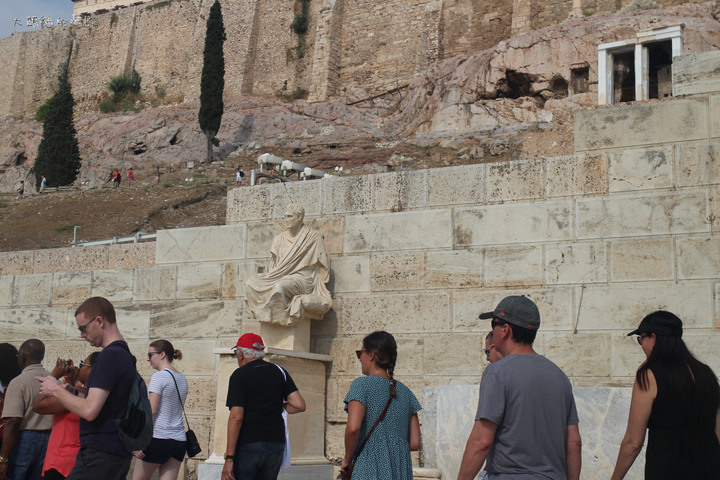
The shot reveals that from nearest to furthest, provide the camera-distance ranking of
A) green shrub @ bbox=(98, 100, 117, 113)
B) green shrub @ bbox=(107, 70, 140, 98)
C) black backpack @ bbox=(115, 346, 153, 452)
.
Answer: black backpack @ bbox=(115, 346, 153, 452), green shrub @ bbox=(98, 100, 117, 113), green shrub @ bbox=(107, 70, 140, 98)

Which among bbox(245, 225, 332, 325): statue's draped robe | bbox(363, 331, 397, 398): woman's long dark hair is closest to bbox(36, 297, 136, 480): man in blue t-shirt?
bbox(363, 331, 397, 398): woman's long dark hair

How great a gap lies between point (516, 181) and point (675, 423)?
471 centimetres

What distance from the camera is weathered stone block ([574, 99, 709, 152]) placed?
29.1 feet

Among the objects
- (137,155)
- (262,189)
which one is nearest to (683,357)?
(262,189)

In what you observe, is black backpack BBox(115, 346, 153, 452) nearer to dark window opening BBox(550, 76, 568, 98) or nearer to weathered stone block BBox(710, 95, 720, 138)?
weathered stone block BBox(710, 95, 720, 138)

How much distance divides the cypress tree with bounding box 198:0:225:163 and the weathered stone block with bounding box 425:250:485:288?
3300cm

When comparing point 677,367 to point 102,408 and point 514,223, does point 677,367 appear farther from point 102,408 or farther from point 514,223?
point 514,223

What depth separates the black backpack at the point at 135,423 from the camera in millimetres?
5410

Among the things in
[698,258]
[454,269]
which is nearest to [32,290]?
[454,269]

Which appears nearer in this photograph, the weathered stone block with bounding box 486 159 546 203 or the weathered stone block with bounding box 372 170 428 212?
the weathered stone block with bounding box 486 159 546 203

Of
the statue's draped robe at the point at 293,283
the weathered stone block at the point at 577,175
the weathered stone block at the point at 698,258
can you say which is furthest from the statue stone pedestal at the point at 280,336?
the weathered stone block at the point at 698,258

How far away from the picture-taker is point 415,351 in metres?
9.49

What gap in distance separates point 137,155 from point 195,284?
35.7m

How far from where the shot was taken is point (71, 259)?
1270 centimetres
